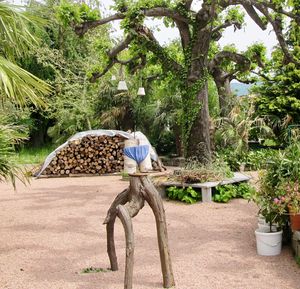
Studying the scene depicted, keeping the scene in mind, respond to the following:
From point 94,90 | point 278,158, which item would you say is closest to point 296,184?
point 278,158

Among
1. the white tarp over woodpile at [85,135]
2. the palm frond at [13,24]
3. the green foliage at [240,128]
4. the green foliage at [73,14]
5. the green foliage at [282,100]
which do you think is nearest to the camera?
the palm frond at [13,24]

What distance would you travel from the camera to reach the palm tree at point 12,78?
471 cm

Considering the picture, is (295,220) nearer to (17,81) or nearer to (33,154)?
(17,81)

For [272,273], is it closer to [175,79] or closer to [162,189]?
[162,189]

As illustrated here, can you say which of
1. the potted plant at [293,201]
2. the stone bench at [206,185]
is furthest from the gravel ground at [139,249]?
the potted plant at [293,201]

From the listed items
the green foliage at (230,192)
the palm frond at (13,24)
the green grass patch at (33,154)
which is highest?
the palm frond at (13,24)

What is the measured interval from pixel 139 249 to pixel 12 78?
232 cm

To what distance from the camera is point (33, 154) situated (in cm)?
1702

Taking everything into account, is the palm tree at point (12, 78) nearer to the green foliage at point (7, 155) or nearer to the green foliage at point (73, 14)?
the green foliage at point (7, 155)

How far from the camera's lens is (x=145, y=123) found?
15000 millimetres

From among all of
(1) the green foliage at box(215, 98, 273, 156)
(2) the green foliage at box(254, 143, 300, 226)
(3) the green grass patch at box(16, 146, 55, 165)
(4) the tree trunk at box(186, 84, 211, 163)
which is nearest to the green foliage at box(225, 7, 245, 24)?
(4) the tree trunk at box(186, 84, 211, 163)

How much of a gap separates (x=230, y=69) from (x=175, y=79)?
2.73 m

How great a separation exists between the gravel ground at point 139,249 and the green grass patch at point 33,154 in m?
6.19

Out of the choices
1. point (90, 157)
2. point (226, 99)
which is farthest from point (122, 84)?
point (226, 99)
